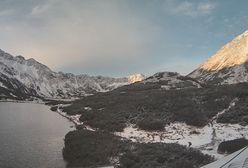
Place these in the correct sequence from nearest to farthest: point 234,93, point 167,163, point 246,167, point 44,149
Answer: point 246,167, point 167,163, point 44,149, point 234,93

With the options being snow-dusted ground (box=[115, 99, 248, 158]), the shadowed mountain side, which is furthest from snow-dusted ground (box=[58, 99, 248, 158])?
the shadowed mountain side

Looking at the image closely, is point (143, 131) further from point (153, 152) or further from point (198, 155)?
point (198, 155)

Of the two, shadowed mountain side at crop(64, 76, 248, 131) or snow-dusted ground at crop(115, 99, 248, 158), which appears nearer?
snow-dusted ground at crop(115, 99, 248, 158)

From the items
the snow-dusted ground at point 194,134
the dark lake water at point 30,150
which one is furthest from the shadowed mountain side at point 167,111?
the dark lake water at point 30,150

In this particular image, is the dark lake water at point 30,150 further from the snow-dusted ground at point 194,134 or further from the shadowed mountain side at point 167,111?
the shadowed mountain side at point 167,111

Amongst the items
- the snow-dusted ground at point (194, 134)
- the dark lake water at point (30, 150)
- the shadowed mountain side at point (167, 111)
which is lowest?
the dark lake water at point (30, 150)

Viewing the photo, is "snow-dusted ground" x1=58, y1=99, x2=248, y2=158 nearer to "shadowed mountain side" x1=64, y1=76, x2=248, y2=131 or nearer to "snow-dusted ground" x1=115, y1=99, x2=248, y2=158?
"snow-dusted ground" x1=115, y1=99, x2=248, y2=158

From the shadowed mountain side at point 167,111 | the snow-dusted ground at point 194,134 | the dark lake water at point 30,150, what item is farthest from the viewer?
the shadowed mountain side at point 167,111

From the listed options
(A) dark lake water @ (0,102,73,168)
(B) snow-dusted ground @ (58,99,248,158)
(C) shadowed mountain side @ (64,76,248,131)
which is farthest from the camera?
(C) shadowed mountain side @ (64,76,248,131)

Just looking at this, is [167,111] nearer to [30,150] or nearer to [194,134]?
[194,134]

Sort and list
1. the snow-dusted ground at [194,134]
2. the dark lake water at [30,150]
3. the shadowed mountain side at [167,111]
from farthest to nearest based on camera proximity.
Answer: the shadowed mountain side at [167,111]
the snow-dusted ground at [194,134]
the dark lake water at [30,150]

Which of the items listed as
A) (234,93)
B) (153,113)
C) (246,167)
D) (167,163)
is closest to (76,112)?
(153,113)
